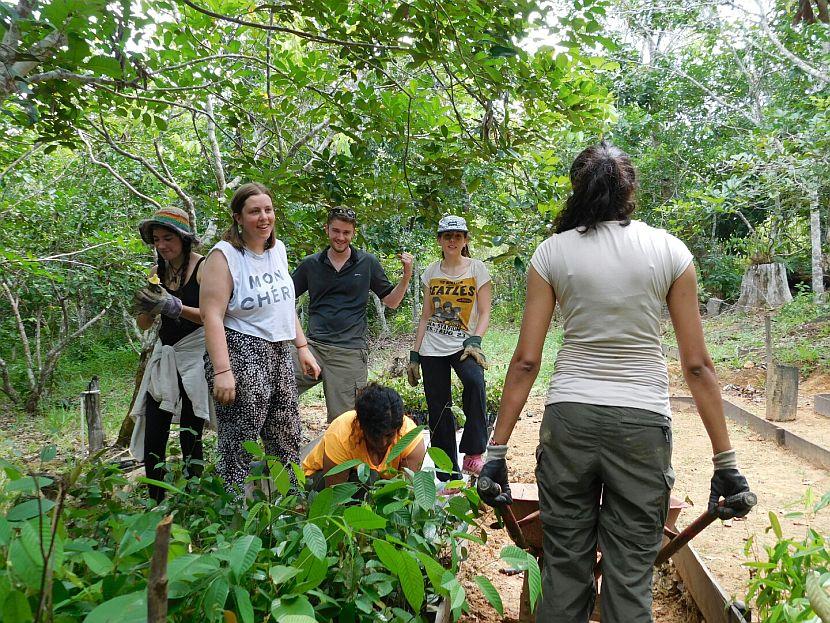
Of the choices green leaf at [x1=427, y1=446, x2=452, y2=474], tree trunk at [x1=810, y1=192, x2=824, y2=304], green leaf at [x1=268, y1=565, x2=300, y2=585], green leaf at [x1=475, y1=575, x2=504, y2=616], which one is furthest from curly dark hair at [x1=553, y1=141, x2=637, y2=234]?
tree trunk at [x1=810, y1=192, x2=824, y2=304]

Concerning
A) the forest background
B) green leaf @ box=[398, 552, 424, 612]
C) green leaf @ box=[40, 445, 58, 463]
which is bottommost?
green leaf @ box=[398, 552, 424, 612]

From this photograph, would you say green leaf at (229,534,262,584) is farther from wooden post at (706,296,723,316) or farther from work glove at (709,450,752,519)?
wooden post at (706,296,723,316)

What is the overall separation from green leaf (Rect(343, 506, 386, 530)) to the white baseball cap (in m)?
2.66

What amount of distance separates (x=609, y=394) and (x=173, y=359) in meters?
2.42

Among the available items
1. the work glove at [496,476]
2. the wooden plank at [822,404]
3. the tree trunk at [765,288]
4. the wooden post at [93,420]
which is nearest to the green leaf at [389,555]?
the work glove at [496,476]

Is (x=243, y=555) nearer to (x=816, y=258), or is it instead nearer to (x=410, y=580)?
(x=410, y=580)

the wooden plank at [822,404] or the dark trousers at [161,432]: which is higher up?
the dark trousers at [161,432]

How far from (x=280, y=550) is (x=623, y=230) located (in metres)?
1.49

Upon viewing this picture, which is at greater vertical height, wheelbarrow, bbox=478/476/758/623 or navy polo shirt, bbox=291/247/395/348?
navy polo shirt, bbox=291/247/395/348

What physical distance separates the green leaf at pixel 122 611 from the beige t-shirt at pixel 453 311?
3.16 metres

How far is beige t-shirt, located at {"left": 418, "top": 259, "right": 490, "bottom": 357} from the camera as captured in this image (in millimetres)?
4156

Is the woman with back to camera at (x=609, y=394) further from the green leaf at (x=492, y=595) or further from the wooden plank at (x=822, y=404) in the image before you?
the wooden plank at (x=822, y=404)

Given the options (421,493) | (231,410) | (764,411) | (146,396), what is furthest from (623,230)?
(764,411)

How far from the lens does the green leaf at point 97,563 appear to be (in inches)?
49.3
